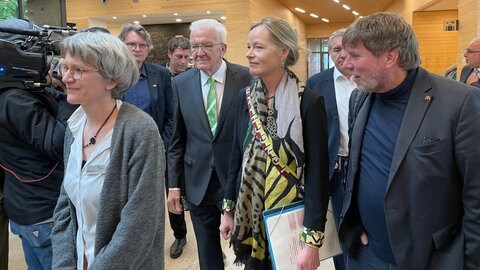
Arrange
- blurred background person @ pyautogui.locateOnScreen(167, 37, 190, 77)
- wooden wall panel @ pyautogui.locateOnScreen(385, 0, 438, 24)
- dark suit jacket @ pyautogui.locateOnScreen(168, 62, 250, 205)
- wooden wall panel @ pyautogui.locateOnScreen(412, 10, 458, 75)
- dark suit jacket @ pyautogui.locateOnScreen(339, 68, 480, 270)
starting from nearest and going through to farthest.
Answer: dark suit jacket @ pyautogui.locateOnScreen(339, 68, 480, 270)
dark suit jacket @ pyautogui.locateOnScreen(168, 62, 250, 205)
blurred background person @ pyautogui.locateOnScreen(167, 37, 190, 77)
wooden wall panel @ pyautogui.locateOnScreen(385, 0, 438, 24)
wooden wall panel @ pyautogui.locateOnScreen(412, 10, 458, 75)

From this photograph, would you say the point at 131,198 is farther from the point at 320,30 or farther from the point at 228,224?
the point at 320,30

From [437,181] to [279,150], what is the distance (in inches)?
24.6

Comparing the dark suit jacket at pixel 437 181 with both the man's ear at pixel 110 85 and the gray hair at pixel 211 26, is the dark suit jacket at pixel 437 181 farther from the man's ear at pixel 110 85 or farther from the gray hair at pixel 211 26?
the gray hair at pixel 211 26

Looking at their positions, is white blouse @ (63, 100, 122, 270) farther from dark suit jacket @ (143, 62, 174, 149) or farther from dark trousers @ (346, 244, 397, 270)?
dark suit jacket @ (143, 62, 174, 149)

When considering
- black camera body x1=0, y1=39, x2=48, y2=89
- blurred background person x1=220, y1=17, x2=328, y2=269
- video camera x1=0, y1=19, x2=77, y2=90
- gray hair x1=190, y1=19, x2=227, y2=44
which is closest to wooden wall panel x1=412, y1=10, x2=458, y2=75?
gray hair x1=190, y1=19, x2=227, y2=44

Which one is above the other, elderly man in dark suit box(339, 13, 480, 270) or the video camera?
the video camera

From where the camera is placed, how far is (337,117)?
101 inches

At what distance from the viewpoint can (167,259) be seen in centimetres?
336

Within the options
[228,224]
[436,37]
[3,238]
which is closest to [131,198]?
[228,224]

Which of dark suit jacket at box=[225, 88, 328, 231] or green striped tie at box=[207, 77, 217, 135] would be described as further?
green striped tie at box=[207, 77, 217, 135]

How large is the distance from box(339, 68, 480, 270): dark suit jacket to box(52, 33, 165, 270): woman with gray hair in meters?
0.88

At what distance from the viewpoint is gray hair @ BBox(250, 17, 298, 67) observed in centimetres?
172

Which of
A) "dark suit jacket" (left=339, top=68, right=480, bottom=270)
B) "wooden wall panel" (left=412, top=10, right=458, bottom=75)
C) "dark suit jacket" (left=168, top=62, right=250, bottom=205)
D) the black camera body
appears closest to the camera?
"dark suit jacket" (left=339, top=68, right=480, bottom=270)

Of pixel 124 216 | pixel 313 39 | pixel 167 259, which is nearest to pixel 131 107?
pixel 124 216
